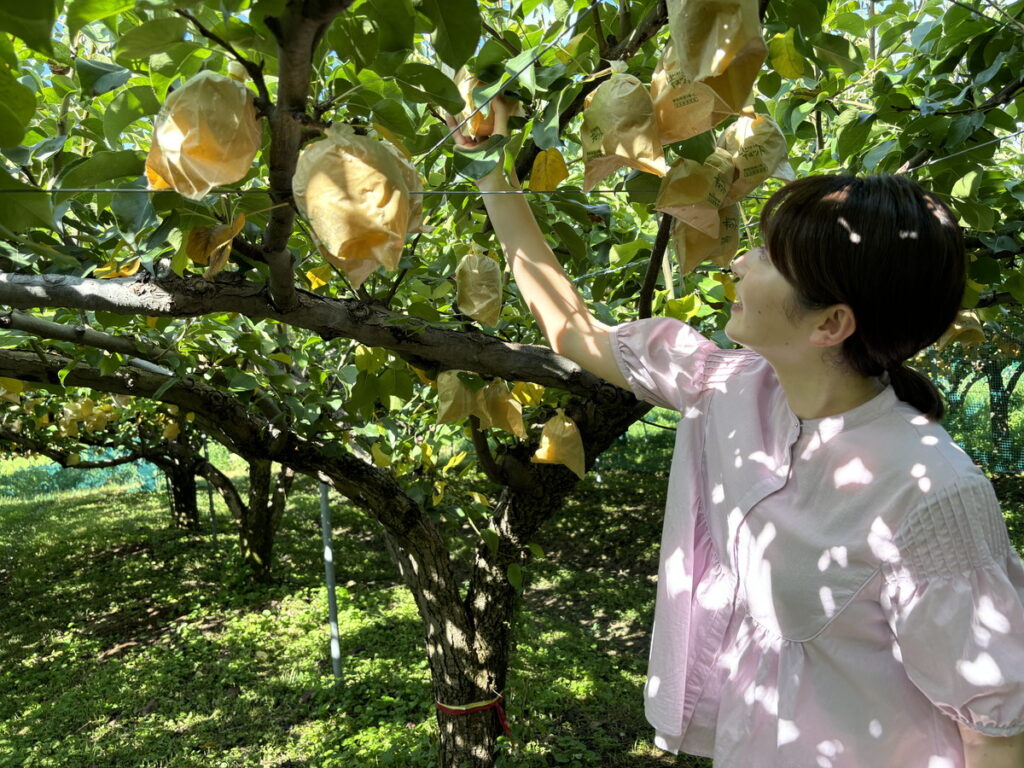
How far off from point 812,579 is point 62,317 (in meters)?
1.62

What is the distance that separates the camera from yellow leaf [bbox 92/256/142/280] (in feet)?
3.30

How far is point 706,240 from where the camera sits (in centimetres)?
97

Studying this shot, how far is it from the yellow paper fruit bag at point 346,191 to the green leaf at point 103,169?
0.84ft

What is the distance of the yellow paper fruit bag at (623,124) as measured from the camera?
0.71m

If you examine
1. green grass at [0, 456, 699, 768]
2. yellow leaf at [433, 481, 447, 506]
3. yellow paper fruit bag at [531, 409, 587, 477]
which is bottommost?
green grass at [0, 456, 699, 768]

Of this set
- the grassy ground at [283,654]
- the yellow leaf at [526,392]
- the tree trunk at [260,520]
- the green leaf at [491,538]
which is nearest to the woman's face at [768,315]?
the yellow leaf at [526,392]

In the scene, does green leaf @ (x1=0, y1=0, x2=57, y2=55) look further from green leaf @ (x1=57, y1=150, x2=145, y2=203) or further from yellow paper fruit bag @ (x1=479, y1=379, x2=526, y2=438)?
yellow paper fruit bag @ (x1=479, y1=379, x2=526, y2=438)

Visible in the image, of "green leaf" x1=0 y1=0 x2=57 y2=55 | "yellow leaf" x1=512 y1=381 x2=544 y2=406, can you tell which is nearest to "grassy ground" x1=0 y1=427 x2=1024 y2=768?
"yellow leaf" x1=512 y1=381 x2=544 y2=406

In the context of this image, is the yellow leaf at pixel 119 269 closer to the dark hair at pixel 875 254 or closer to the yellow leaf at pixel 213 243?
the yellow leaf at pixel 213 243

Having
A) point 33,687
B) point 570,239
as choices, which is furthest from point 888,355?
point 33,687

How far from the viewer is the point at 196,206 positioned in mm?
794

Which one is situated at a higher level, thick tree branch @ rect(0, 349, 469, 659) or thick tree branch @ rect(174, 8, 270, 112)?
thick tree branch @ rect(174, 8, 270, 112)

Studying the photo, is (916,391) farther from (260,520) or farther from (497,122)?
(260,520)

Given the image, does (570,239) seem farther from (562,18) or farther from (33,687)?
(33,687)
